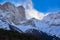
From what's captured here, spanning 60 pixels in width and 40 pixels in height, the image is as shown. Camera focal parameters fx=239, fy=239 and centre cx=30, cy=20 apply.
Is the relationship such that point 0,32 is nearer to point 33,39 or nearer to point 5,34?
point 5,34

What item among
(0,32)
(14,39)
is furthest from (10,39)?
(0,32)

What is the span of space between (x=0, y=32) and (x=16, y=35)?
1169 millimetres

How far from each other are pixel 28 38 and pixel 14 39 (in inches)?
50.1

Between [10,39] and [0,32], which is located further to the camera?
[0,32]

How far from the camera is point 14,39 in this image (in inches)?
634

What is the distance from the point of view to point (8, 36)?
16703 mm

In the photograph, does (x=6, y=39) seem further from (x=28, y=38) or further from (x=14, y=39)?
(x=28, y=38)

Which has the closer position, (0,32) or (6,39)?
(6,39)

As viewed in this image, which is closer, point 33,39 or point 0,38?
point 0,38

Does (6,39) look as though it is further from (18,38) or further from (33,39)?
(33,39)

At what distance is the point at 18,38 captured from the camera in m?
16.7

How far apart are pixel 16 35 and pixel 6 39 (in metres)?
1.39

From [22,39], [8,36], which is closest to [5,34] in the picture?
[8,36]

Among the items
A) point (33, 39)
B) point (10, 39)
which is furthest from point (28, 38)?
point (10, 39)
